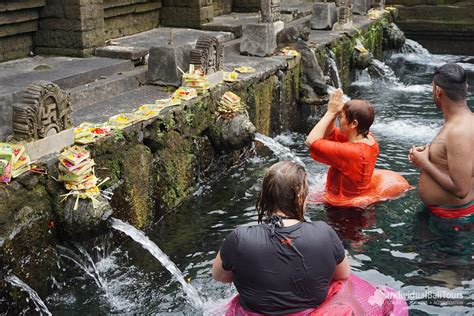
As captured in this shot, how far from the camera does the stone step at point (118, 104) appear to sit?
21.4ft

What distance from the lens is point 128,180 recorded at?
5980 mm

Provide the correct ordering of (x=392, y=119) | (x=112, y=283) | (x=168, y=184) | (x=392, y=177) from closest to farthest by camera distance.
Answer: (x=112, y=283), (x=392, y=177), (x=168, y=184), (x=392, y=119)

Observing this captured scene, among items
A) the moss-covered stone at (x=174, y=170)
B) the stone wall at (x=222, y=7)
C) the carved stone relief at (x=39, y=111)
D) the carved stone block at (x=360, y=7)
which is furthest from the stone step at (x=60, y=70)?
the carved stone block at (x=360, y=7)

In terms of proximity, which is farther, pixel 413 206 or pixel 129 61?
pixel 129 61

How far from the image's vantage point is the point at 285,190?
→ 3.17 metres

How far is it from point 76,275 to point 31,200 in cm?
83

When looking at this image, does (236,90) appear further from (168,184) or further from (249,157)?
(168,184)

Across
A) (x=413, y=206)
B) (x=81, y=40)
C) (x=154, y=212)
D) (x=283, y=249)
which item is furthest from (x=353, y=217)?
(x=81, y=40)

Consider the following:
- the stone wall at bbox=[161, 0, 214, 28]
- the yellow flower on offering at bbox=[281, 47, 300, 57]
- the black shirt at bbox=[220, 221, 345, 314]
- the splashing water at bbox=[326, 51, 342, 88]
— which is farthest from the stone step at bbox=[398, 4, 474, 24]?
the black shirt at bbox=[220, 221, 345, 314]

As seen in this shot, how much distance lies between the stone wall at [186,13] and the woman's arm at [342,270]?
8.87 m

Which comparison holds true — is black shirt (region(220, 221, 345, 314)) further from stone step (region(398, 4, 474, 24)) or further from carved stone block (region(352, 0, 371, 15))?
stone step (region(398, 4, 474, 24))

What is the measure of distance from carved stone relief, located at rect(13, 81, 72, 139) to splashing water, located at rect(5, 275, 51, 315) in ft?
3.31

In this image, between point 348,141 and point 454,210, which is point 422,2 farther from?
point 454,210

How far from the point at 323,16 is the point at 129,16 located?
4377 mm
